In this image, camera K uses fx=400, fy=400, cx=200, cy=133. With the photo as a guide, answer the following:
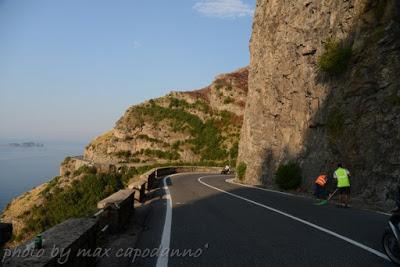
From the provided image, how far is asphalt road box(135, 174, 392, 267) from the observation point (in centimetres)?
645

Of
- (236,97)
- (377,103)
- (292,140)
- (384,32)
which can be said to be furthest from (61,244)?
(236,97)

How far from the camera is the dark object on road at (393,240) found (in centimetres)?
628

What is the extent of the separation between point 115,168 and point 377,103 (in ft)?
164

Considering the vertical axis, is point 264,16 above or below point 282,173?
above

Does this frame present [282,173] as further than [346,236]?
Yes

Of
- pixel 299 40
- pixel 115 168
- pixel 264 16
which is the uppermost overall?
pixel 264 16


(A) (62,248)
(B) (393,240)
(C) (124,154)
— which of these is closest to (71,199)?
(B) (393,240)

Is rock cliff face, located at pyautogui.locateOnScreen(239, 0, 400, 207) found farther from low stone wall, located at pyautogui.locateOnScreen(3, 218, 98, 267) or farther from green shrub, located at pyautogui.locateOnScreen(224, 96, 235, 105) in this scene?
green shrub, located at pyautogui.locateOnScreen(224, 96, 235, 105)

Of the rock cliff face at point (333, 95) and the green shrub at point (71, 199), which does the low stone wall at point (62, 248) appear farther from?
the green shrub at point (71, 199)

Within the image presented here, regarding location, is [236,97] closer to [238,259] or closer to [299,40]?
[299,40]

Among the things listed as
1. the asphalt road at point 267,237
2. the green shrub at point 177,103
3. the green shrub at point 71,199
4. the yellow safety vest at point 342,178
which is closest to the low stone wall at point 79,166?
the green shrub at point 71,199

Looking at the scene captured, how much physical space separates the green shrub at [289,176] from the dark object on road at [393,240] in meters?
17.1

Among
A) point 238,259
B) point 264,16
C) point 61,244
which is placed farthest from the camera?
point 264,16

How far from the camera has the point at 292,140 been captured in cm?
2733
